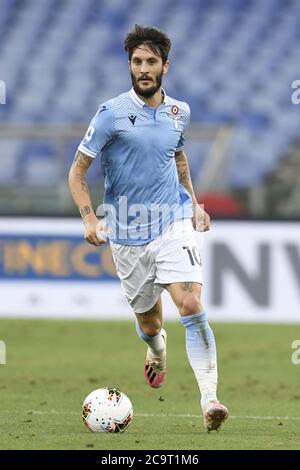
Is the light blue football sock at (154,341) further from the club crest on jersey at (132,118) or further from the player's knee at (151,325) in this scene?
the club crest on jersey at (132,118)

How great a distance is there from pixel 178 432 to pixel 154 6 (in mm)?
14724

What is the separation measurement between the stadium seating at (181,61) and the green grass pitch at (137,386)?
16.7 ft

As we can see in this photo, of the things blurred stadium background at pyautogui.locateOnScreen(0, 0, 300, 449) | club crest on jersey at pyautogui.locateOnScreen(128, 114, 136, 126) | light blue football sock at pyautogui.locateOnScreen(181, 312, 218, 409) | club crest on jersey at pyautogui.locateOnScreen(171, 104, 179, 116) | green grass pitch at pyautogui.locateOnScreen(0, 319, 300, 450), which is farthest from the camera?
blurred stadium background at pyautogui.locateOnScreen(0, 0, 300, 449)

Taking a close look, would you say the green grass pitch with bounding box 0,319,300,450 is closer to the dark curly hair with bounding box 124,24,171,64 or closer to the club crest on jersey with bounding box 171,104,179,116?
the club crest on jersey with bounding box 171,104,179,116

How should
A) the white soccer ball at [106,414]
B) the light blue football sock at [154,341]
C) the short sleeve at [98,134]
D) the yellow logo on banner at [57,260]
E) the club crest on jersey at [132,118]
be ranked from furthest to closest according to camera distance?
the yellow logo on banner at [57,260] < the light blue football sock at [154,341] < the club crest on jersey at [132,118] < the short sleeve at [98,134] < the white soccer ball at [106,414]

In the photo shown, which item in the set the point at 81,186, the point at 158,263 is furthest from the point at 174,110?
the point at 158,263

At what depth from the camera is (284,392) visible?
9117 millimetres

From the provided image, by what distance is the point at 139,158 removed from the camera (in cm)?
681

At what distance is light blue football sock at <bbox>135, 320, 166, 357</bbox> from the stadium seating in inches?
395

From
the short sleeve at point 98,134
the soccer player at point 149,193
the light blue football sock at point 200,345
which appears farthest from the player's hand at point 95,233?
the light blue football sock at point 200,345

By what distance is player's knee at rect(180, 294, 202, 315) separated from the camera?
650 centimetres

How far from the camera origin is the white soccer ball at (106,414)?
634 cm

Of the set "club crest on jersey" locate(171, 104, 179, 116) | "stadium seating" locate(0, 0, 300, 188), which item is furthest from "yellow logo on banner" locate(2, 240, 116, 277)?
"club crest on jersey" locate(171, 104, 179, 116)

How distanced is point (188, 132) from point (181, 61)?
5206mm
